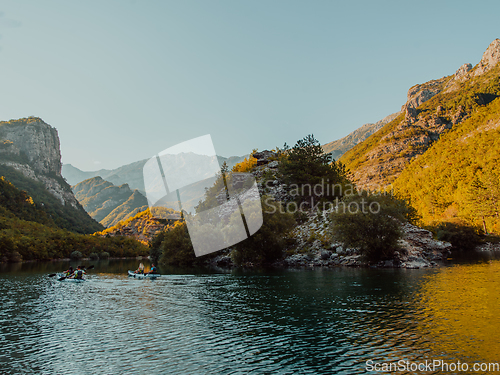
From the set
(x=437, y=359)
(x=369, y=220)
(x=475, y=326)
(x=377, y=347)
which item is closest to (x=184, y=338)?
(x=377, y=347)

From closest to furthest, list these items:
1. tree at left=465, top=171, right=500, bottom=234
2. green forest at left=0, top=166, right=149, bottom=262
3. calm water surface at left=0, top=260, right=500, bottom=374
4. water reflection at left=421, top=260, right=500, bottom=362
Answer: calm water surface at left=0, top=260, right=500, bottom=374 → water reflection at left=421, top=260, right=500, bottom=362 → tree at left=465, top=171, right=500, bottom=234 → green forest at left=0, top=166, right=149, bottom=262

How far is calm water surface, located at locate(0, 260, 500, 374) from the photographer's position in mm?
13555

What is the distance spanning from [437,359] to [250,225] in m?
50.4

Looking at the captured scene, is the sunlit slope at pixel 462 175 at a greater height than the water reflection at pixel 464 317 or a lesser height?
greater

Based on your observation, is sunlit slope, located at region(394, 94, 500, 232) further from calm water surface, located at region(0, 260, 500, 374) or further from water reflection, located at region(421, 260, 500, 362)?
calm water surface, located at region(0, 260, 500, 374)

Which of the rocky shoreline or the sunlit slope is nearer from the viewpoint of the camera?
the rocky shoreline

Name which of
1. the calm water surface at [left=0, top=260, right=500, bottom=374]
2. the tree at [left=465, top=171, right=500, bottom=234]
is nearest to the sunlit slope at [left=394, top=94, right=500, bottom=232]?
the tree at [left=465, top=171, right=500, bottom=234]

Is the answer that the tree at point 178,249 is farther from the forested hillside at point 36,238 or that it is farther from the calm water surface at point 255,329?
the forested hillside at point 36,238

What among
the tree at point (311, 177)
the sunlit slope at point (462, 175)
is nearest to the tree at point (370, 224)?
the tree at point (311, 177)

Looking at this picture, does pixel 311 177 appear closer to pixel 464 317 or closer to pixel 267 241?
pixel 267 241

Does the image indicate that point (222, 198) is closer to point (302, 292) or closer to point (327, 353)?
point (302, 292)

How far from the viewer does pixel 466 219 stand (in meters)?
96.5

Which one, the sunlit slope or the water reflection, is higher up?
the sunlit slope

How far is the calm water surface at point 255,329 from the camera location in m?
13.6
